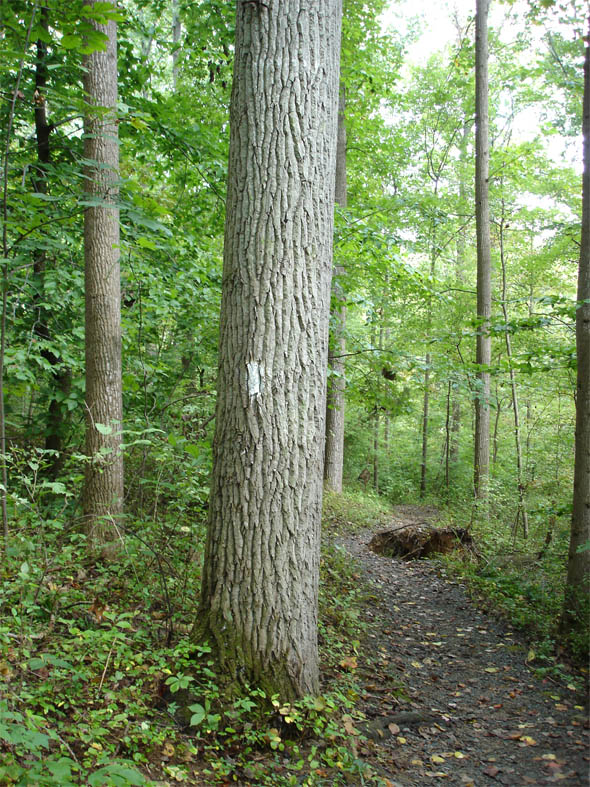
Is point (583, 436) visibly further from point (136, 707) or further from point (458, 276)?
point (458, 276)

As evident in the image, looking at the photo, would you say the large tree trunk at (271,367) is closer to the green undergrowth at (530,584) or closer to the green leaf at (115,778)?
the green leaf at (115,778)

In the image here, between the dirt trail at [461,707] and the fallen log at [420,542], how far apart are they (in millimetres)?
2146

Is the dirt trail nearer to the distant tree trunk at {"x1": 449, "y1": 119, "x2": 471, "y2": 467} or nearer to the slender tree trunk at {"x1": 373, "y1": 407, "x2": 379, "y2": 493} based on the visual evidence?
the slender tree trunk at {"x1": 373, "y1": 407, "x2": 379, "y2": 493}

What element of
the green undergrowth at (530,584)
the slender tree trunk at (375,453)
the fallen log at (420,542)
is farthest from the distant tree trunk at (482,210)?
the slender tree trunk at (375,453)

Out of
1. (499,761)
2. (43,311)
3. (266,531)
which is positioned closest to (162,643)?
(266,531)

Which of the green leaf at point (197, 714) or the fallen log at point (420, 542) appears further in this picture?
the fallen log at point (420, 542)

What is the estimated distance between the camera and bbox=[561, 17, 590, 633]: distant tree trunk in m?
4.84

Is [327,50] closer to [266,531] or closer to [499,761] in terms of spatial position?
[266,531]

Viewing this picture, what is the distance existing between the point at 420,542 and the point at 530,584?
2576 millimetres

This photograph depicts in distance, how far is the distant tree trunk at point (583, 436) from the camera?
484 cm

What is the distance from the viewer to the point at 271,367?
10.2 ft

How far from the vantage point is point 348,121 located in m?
11.2

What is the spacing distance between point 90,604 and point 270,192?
3.08 m

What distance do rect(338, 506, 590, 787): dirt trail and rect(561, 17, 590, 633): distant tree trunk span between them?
2.26 ft
